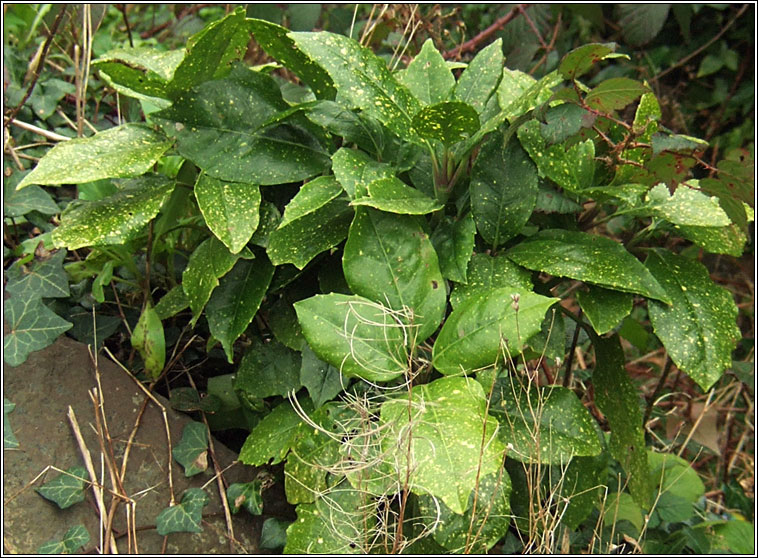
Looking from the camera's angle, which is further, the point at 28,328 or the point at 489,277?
the point at 28,328

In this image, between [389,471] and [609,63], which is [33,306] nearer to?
[389,471]

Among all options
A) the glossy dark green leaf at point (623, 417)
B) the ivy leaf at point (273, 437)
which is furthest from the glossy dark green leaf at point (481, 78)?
the ivy leaf at point (273, 437)

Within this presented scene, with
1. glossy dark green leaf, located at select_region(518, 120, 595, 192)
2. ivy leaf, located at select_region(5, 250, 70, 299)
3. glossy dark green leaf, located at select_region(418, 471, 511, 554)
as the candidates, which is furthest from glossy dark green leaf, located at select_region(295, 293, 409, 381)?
ivy leaf, located at select_region(5, 250, 70, 299)

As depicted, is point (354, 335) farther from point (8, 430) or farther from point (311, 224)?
point (8, 430)

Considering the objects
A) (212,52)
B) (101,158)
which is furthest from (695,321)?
(101,158)

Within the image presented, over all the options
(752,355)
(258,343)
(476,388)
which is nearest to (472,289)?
(476,388)

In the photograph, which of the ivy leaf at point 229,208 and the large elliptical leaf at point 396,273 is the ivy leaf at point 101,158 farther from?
the large elliptical leaf at point 396,273
